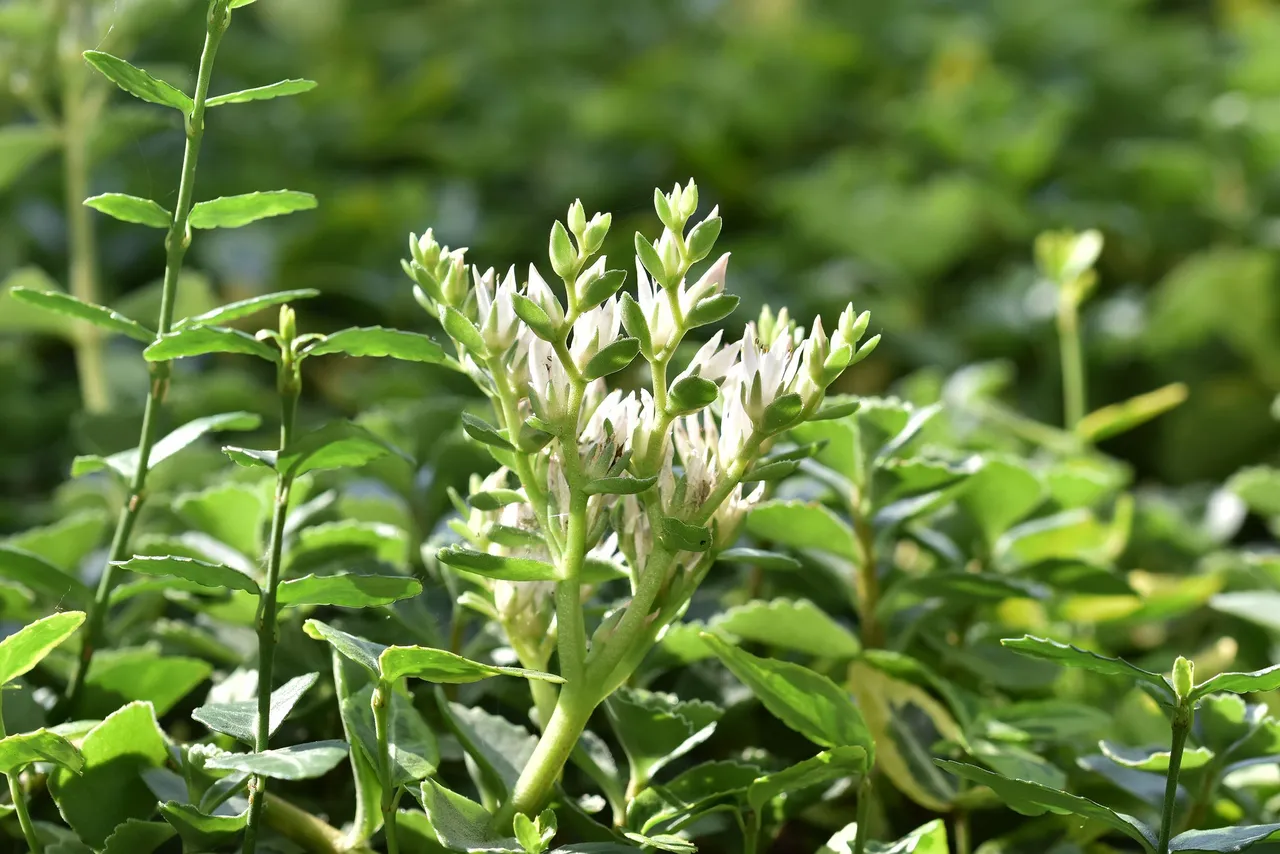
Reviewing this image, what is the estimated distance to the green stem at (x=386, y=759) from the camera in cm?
45

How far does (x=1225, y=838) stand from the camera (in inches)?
18.7

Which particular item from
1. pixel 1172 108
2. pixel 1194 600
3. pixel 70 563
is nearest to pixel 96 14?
pixel 70 563

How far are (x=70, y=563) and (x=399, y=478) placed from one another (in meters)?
0.19

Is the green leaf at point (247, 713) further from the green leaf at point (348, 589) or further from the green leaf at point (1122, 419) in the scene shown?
the green leaf at point (1122, 419)

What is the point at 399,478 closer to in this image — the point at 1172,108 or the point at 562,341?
the point at 562,341

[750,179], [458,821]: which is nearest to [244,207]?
[458,821]

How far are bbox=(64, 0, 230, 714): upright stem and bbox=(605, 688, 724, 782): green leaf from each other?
0.21 meters

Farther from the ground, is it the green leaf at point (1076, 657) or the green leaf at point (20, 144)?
the green leaf at point (20, 144)

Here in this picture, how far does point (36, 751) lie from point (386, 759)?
13 centimetres

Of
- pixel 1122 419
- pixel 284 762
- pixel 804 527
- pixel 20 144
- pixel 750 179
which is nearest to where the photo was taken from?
pixel 284 762

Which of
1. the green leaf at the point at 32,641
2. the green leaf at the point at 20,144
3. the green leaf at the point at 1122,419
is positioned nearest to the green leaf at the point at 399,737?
the green leaf at the point at 32,641

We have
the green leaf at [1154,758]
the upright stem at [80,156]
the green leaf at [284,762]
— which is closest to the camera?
the green leaf at [284,762]

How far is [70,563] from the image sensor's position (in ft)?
2.41

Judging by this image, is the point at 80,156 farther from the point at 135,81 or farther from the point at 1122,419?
the point at 1122,419
